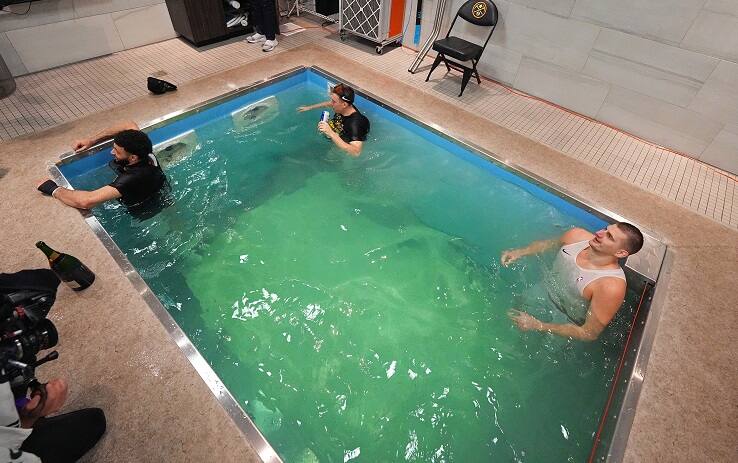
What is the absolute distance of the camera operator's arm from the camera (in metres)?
1.48

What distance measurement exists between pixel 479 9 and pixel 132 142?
12.8 ft

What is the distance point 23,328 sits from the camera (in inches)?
53.4

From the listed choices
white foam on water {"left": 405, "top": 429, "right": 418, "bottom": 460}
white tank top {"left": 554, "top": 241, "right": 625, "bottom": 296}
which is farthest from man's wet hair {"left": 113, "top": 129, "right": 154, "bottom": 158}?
white tank top {"left": 554, "top": 241, "right": 625, "bottom": 296}

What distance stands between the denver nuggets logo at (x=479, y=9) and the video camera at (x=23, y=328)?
183 inches

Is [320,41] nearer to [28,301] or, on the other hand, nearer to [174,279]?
[174,279]

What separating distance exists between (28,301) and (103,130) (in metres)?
2.62

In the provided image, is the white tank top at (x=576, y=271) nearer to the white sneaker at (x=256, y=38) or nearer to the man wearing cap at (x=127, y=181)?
the man wearing cap at (x=127, y=181)

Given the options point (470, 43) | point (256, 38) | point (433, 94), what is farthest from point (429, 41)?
point (256, 38)

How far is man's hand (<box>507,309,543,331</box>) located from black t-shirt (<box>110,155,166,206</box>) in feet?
9.08

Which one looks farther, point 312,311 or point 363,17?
point 363,17

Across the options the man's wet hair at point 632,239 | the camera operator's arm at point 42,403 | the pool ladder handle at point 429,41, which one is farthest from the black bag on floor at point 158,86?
the man's wet hair at point 632,239

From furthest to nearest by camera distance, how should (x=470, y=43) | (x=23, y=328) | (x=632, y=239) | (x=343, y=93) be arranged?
1. (x=470, y=43)
2. (x=343, y=93)
3. (x=632, y=239)
4. (x=23, y=328)

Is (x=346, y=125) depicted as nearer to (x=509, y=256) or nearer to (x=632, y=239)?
(x=509, y=256)

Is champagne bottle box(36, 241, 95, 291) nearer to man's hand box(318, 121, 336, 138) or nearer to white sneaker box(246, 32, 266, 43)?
man's hand box(318, 121, 336, 138)
